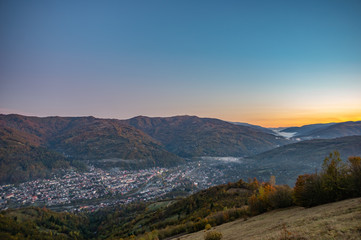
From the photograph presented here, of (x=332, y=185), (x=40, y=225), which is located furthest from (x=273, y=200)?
(x=40, y=225)

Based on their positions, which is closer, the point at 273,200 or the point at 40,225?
the point at 273,200

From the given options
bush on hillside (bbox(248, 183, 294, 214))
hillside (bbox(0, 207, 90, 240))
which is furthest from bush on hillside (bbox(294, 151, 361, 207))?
hillside (bbox(0, 207, 90, 240))

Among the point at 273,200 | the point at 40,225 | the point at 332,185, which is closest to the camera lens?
the point at 332,185

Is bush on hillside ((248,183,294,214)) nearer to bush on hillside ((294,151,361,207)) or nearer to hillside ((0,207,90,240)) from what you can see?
bush on hillside ((294,151,361,207))

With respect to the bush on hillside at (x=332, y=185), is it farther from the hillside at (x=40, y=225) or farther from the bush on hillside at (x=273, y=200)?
the hillside at (x=40, y=225)

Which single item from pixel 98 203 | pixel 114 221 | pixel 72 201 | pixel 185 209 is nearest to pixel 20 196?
pixel 72 201

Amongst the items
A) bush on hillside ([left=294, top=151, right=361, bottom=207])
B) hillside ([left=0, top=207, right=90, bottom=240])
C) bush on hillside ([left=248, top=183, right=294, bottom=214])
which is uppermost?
bush on hillside ([left=294, top=151, right=361, bottom=207])

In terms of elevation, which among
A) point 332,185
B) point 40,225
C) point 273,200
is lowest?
point 40,225

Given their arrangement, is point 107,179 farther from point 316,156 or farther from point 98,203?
point 316,156

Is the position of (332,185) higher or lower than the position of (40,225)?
higher

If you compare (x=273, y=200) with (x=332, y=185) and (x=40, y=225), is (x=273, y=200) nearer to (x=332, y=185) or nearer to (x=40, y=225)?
(x=332, y=185)

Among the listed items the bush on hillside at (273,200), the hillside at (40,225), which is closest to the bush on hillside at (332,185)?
the bush on hillside at (273,200)

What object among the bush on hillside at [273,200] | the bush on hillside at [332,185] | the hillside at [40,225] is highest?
the bush on hillside at [332,185]
